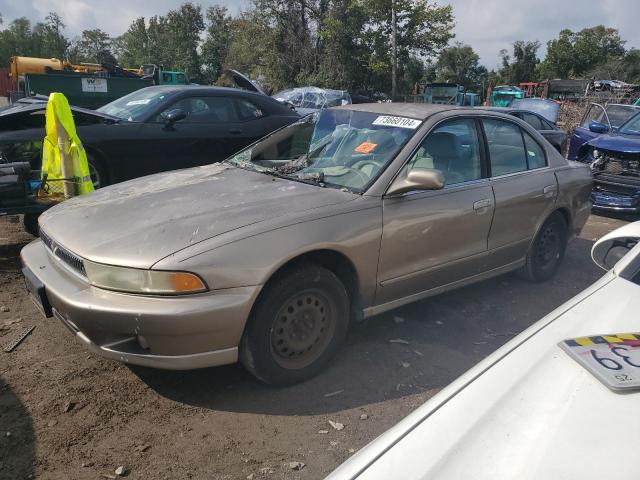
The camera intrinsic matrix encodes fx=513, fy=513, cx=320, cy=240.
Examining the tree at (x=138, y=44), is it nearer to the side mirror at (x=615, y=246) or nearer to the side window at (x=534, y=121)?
the side window at (x=534, y=121)

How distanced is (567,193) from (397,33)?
29.2 m

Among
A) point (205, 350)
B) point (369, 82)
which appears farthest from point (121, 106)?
point (369, 82)

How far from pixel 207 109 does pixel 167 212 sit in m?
4.04

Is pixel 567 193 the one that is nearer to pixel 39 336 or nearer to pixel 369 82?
pixel 39 336

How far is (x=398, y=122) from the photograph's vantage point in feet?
11.8

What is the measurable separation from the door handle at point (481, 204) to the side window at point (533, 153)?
2.76ft

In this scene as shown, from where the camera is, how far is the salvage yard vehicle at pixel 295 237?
2.47m

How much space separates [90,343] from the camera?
2582 mm

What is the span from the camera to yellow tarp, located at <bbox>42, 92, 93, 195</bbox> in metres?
4.71

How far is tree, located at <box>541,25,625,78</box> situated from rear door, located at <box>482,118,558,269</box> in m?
51.7

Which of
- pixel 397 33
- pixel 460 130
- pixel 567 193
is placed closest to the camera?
pixel 460 130

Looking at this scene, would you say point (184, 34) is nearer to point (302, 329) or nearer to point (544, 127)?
point (544, 127)

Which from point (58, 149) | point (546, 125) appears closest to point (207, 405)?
point (58, 149)

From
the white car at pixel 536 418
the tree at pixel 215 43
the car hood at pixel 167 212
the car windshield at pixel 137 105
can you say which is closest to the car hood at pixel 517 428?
the white car at pixel 536 418
